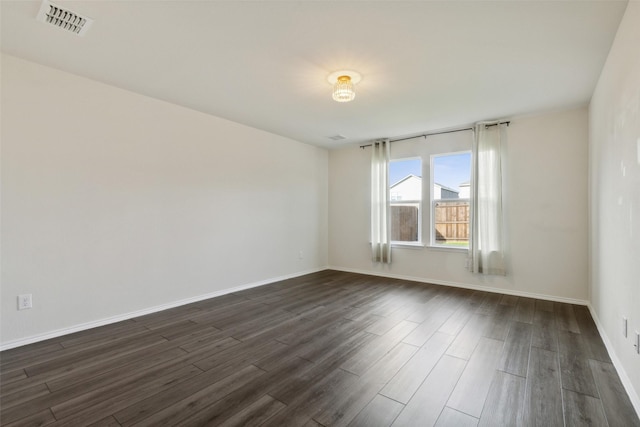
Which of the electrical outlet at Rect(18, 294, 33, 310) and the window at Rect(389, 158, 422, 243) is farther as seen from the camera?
the window at Rect(389, 158, 422, 243)

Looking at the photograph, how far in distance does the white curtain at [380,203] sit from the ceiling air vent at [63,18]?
4296 millimetres

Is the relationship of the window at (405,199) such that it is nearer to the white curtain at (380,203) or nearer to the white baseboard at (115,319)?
the white curtain at (380,203)

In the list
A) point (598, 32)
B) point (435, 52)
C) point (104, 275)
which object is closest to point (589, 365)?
point (598, 32)

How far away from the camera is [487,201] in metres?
4.25

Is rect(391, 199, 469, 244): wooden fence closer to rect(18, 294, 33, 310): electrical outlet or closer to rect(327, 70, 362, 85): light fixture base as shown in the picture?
rect(327, 70, 362, 85): light fixture base

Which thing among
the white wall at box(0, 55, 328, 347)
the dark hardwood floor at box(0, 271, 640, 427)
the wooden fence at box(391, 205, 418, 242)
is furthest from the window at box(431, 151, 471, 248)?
the white wall at box(0, 55, 328, 347)

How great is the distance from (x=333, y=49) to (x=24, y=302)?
354 cm

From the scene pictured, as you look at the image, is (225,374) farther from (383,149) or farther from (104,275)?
(383,149)

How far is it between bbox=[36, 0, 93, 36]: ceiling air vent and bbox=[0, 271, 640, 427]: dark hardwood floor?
259 centimetres

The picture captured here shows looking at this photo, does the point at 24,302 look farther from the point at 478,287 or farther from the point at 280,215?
the point at 478,287

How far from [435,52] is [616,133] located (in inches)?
60.9

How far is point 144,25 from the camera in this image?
212 cm

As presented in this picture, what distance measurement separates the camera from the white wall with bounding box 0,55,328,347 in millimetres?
2596

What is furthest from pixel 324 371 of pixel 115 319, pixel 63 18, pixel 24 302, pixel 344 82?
pixel 63 18
